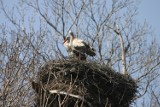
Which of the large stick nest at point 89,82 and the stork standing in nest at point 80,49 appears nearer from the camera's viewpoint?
the large stick nest at point 89,82

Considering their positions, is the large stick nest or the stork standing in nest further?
the stork standing in nest

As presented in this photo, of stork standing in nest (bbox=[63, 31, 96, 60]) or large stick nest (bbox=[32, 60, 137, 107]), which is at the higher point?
stork standing in nest (bbox=[63, 31, 96, 60])

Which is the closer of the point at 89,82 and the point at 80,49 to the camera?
the point at 89,82

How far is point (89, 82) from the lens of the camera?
10.1 m

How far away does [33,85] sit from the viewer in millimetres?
9906

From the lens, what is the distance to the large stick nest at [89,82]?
393 inches

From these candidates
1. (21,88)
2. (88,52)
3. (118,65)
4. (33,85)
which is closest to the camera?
(21,88)

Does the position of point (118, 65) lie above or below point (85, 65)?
above

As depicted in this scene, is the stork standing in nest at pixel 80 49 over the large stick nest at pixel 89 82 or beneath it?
over

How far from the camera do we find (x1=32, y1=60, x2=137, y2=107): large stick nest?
998cm

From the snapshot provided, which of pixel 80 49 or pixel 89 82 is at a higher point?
pixel 80 49

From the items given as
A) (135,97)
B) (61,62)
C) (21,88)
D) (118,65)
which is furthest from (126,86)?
(118,65)

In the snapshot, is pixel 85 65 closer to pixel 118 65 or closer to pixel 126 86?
pixel 126 86

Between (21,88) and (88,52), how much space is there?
106 inches
